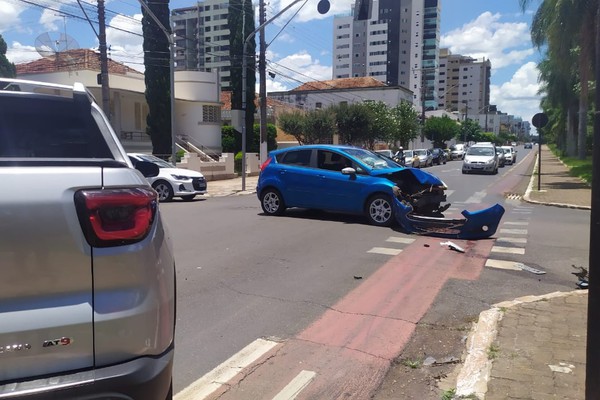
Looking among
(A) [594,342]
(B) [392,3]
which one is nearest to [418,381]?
(A) [594,342]

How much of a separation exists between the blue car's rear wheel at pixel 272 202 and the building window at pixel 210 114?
83.6ft

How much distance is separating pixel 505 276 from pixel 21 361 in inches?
260

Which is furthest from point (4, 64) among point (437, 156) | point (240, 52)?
point (437, 156)

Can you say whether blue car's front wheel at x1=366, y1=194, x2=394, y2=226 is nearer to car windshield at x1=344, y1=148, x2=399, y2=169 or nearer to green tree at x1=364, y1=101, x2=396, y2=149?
car windshield at x1=344, y1=148, x2=399, y2=169

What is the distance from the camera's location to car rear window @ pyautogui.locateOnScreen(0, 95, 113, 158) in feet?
8.87

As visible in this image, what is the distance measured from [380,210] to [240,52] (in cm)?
2943

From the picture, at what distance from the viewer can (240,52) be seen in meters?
37.7

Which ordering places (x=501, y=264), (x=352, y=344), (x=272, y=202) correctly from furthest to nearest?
(x=272, y=202) → (x=501, y=264) → (x=352, y=344)

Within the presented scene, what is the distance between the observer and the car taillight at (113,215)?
210cm

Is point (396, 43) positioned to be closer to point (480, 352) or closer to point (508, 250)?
point (508, 250)

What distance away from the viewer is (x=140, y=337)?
2180 mm

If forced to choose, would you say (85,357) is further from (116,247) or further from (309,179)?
(309,179)

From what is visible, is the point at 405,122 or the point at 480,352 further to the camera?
the point at 405,122

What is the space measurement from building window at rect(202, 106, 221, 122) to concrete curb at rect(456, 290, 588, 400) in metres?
33.3
